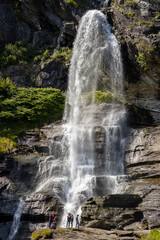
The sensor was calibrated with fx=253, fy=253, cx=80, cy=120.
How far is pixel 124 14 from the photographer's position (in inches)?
823

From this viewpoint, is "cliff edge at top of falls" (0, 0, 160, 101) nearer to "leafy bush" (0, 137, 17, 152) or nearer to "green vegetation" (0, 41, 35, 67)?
"green vegetation" (0, 41, 35, 67)

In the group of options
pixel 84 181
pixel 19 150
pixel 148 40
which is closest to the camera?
pixel 84 181

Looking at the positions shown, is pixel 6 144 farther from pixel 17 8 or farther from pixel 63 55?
pixel 17 8

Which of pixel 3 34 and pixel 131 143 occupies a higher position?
pixel 3 34

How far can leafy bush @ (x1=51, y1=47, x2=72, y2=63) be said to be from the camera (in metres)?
26.5

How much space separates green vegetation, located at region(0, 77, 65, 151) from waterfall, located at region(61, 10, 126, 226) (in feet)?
4.18

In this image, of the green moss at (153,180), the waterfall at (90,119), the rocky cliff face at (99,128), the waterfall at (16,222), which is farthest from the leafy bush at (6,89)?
the green moss at (153,180)

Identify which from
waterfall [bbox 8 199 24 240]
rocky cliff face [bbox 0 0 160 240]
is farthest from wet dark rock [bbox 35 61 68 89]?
waterfall [bbox 8 199 24 240]

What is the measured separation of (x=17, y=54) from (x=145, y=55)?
614 inches

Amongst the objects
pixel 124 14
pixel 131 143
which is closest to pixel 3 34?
pixel 124 14

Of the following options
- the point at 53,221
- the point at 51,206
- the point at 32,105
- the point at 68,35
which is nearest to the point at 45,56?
the point at 68,35

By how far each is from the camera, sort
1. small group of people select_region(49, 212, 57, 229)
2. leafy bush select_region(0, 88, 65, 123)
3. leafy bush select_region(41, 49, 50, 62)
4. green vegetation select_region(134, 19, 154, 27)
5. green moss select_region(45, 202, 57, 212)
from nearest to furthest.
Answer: small group of people select_region(49, 212, 57, 229) < green moss select_region(45, 202, 57, 212) < green vegetation select_region(134, 19, 154, 27) < leafy bush select_region(0, 88, 65, 123) < leafy bush select_region(41, 49, 50, 62)

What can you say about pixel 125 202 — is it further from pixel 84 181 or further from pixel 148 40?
pixel 148 40

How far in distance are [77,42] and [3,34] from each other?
10938 millimetres
